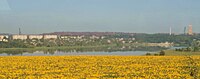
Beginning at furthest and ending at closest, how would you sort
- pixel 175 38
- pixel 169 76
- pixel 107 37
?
pixel 107 37
pixel 175 38
pixel 169 76

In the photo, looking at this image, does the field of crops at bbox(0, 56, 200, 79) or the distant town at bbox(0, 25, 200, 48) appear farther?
the distant town at bbox(0, 25, 200, 48)

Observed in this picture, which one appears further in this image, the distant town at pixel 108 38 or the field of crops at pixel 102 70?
the distant town at pixel 108 38

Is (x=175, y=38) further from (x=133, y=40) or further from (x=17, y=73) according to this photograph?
(x=17, y=73)

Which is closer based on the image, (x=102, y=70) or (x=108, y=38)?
(x=102, y=70)

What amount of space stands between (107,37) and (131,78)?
527 feet

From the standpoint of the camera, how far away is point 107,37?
590 feet

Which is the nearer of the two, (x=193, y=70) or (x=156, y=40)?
(x=193, y=70)

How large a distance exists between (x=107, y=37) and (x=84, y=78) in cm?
16073

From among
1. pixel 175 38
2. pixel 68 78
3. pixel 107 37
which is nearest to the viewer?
pixel 68 78

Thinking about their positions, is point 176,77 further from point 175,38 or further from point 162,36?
point 162,36

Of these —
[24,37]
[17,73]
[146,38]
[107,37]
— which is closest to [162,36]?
[146,38]

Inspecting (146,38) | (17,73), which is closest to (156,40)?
(146,38)

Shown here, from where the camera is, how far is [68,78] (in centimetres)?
1895

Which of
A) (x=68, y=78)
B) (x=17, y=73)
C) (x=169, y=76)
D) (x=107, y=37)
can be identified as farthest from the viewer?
(x=107, y=37)
